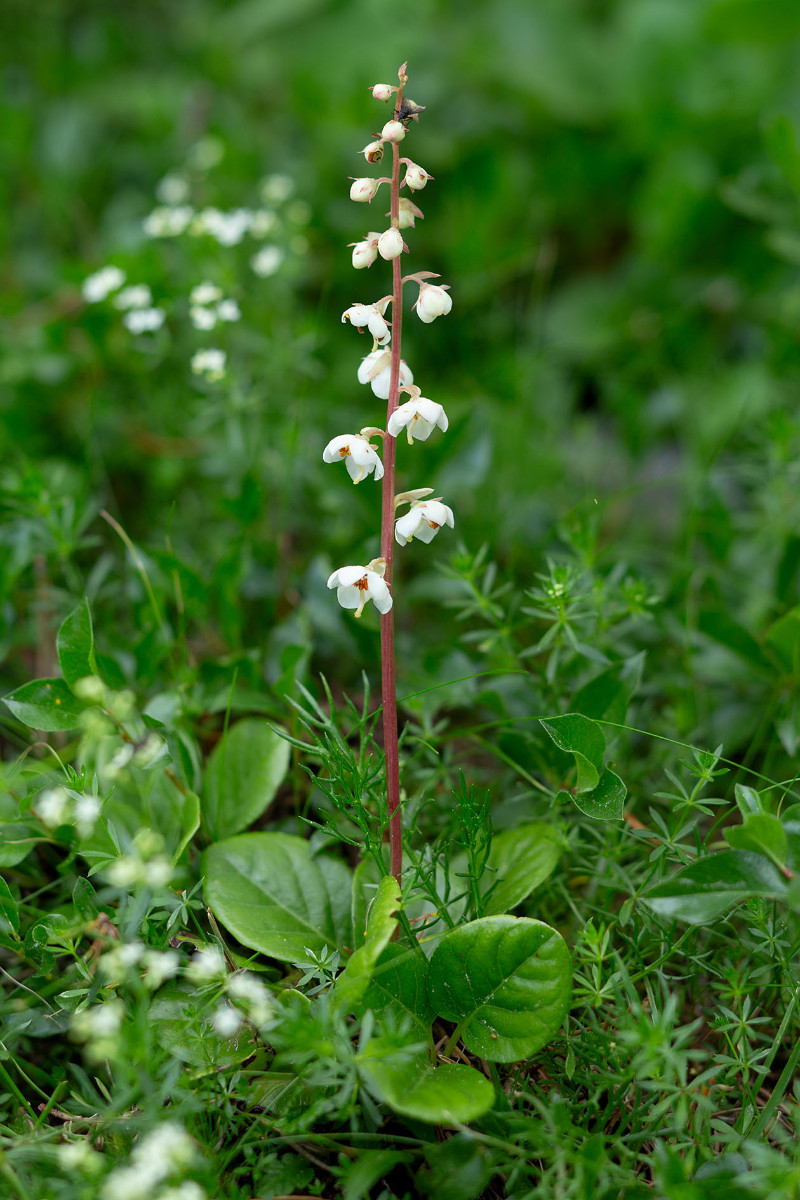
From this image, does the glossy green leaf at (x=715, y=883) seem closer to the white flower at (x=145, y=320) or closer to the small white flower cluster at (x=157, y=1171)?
the small white flower cluster at (x=157, y=1171)

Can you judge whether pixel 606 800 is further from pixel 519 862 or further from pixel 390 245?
pixel 390 245

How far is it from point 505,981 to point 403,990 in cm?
17

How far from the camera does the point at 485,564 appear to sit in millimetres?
2570

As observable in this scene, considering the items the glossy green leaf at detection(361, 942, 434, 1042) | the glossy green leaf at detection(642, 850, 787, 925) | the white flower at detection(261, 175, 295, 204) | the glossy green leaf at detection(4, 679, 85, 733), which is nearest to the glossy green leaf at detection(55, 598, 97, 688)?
the glossy green leaf at detection(4, 679, 85, 733)

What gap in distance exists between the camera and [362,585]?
4.97 feet

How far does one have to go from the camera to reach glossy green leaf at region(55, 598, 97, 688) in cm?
176

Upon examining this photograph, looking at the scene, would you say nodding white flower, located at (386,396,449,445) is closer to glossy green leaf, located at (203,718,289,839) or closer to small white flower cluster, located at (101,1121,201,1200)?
glossy green leaf, located at (203,718,289,839)

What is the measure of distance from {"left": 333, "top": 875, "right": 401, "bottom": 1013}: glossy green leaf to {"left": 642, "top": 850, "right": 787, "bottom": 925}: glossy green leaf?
1.38 feet

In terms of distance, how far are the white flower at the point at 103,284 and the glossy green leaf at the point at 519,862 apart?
78.3 inches

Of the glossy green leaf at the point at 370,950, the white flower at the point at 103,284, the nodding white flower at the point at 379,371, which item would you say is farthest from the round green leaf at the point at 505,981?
the white flower at the point at 103,284

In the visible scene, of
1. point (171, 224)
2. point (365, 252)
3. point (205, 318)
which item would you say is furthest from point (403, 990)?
point (171, 224)

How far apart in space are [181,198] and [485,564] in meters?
1.80

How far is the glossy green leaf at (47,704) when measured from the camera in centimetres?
175

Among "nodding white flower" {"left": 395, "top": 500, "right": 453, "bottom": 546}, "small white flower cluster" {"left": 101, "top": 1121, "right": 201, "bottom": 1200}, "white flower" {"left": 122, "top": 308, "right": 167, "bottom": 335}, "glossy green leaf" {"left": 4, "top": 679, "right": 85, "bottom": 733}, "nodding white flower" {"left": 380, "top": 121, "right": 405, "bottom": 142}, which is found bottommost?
"small white flower cluster" {"left": 101, "top": 1121, "right": 201, "bottom": 1200}
